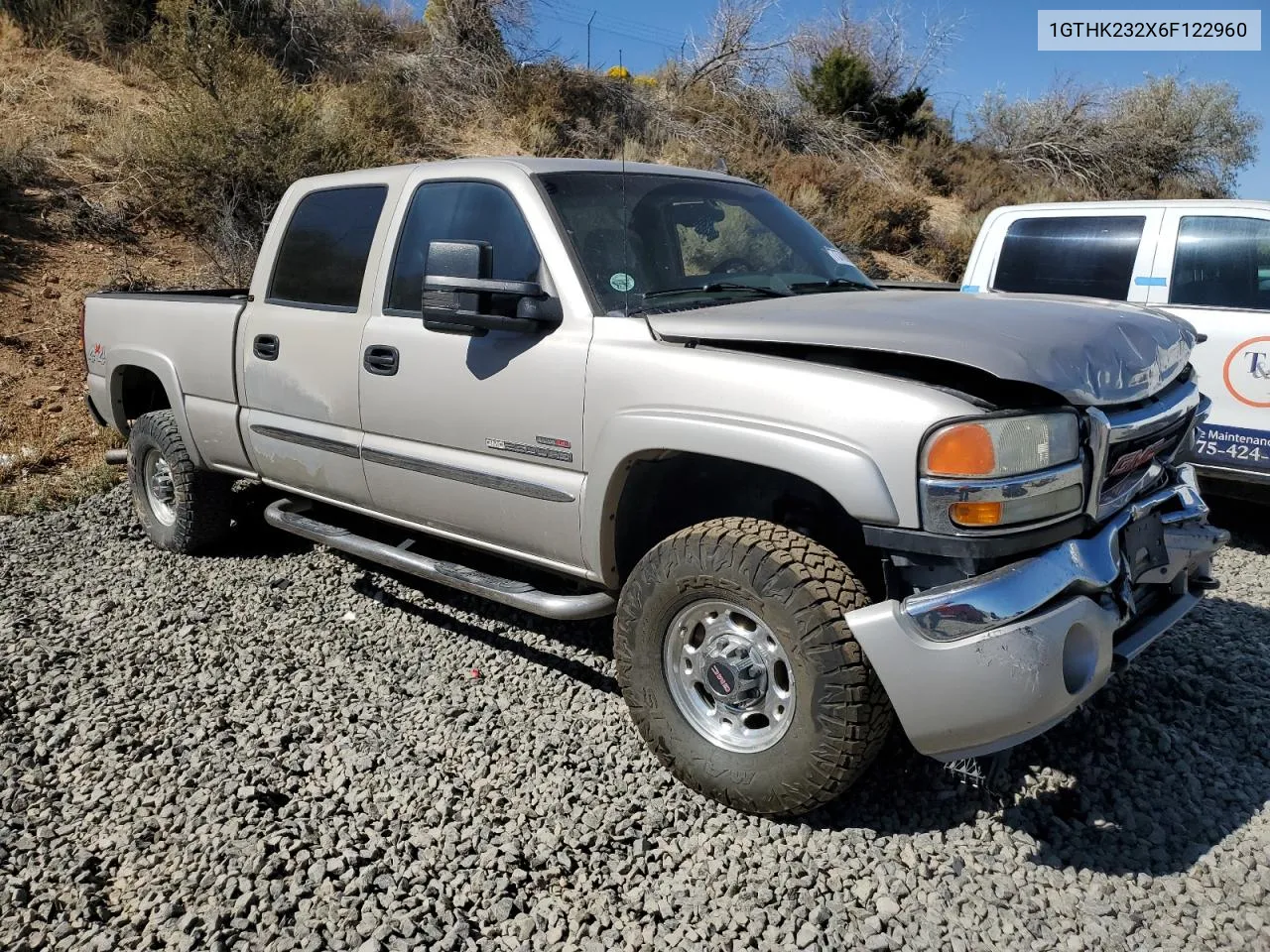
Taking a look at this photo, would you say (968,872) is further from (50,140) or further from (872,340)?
(50,140)

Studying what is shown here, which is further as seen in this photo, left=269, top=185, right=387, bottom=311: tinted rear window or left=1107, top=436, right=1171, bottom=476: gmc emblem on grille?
left=269, top=185, right=387, bottom=311: tinted rear window

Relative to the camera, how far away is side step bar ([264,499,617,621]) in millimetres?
3332

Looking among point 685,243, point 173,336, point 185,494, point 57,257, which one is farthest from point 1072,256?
point 57,257

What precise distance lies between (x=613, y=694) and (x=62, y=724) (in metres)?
2.02

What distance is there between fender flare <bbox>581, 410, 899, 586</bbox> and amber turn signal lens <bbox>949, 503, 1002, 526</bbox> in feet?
0.48

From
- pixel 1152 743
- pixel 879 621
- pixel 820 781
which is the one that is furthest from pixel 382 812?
pixel 1152 743

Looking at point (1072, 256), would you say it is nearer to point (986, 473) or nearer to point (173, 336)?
point (986, 473)

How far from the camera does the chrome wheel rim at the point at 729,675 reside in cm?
285

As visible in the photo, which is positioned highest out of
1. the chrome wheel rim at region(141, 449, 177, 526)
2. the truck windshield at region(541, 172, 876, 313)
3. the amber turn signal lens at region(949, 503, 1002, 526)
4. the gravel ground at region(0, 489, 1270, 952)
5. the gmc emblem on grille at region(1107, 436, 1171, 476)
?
the truck windshield at region(541, 172, 876, 313)

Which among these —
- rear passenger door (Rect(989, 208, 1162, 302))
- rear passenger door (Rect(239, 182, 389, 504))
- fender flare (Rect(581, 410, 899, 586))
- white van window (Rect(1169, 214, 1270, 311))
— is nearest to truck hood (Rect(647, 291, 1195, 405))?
fender flare (Rect(581, 410, 899, 586))

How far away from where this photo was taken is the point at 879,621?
249 cm

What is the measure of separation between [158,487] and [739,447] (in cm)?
407

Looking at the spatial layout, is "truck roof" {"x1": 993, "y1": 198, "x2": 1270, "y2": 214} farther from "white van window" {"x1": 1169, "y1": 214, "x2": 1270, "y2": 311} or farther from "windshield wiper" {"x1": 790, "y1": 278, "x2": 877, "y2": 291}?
"windshield wiper" {"x1": 790, "y1": 278, "x2": 877, "y2": 291}

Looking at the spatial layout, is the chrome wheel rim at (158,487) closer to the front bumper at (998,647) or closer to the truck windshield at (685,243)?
the truck windshield at (685,243)
